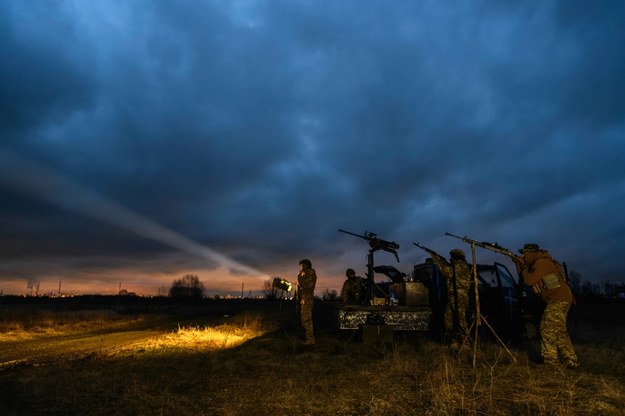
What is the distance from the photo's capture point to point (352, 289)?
12273mm

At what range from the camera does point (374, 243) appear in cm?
1133

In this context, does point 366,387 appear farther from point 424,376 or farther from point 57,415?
point 57,415

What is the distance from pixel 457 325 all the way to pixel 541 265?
274 centimetres

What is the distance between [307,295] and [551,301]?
581 centimetres

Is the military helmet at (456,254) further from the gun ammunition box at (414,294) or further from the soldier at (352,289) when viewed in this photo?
the soldier at (352,289)

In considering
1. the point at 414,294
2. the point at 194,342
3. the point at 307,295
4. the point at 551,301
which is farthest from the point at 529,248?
the point at 194,342

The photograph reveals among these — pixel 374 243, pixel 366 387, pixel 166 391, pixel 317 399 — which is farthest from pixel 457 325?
pixel 166 391

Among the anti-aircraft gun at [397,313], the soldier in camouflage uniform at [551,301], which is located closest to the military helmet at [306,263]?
the anti-aircraft gun at [397,313]

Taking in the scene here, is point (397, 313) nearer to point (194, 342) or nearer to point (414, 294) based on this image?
point (414, 294)

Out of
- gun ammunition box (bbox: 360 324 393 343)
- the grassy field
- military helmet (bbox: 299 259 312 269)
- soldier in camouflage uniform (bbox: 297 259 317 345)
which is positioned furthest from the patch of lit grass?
gun ammunition box (bbox: 360 324 393 343)

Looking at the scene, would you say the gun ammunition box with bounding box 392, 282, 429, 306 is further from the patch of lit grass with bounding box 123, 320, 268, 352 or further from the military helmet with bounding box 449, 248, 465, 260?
the patch of lit grass with bounding box 123, 320, 268, 352

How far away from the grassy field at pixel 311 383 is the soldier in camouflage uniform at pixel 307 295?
2.91 feet

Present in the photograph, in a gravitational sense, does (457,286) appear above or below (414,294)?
above

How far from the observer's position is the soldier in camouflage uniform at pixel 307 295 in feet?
34.6
